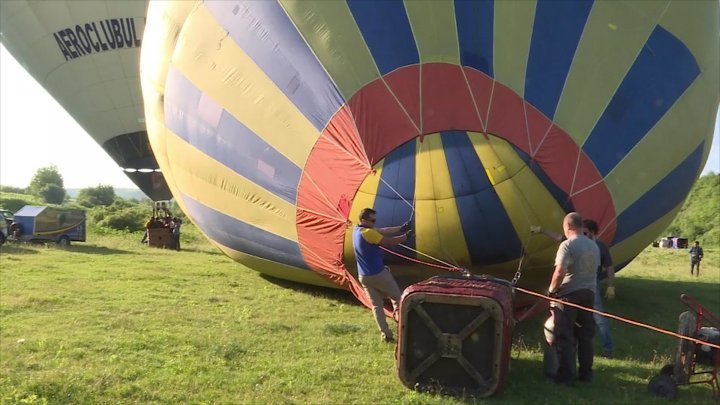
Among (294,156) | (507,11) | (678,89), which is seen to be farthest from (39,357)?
(678,89)

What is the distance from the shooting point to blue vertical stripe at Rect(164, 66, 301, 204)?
5.41m

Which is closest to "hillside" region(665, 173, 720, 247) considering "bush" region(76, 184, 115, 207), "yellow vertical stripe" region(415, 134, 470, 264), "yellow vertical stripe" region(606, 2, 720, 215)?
"yellow vertical stripe" region(606, 2, 720, 215)

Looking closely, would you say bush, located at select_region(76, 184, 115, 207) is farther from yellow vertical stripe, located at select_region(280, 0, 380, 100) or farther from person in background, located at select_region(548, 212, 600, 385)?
person in background, located at select_region(548, 212, 600, 385)

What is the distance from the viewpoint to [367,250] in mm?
4789

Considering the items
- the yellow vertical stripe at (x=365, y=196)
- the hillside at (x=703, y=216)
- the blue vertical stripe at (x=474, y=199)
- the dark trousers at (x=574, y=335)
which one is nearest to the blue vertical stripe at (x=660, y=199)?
the blue vertical stripe at (x=474, y=199)

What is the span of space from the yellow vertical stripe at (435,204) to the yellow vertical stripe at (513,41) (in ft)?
2.47

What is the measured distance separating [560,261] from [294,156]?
2305 mm

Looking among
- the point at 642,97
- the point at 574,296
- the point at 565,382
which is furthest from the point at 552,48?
the point at 565,382

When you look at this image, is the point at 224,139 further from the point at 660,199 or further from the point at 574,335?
the point at 660,199

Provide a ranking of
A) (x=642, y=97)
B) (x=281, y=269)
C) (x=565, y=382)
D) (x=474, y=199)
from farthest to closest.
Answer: (x=281, y=269) → (x=642, y=97) → (x=474, y=199) → (x=565, y=382)

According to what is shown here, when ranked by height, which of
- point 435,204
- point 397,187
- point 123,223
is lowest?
point 123,223

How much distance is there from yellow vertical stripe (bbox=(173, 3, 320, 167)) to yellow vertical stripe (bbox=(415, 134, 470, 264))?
919mm

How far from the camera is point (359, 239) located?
476 cm

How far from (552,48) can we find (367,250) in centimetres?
222
